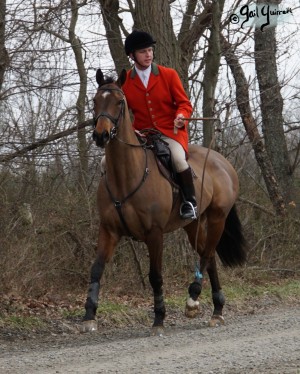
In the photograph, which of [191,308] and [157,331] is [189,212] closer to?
[191,308]

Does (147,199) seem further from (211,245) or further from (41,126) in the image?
(41,126)

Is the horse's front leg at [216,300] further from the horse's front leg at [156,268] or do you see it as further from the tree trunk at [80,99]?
the tree trunk at [80,99]

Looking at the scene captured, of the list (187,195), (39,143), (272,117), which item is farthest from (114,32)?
(272,117)

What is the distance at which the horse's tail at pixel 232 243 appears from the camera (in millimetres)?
11117

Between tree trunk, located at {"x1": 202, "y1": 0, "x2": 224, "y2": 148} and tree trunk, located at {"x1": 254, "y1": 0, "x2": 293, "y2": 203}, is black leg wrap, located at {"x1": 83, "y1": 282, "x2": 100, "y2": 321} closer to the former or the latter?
tree trunk, located at {"x1": 202, "y1": 0, "x2": 224, "y2": 148}

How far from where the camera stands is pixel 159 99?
9414 mm

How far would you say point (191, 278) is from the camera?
13.1 meters

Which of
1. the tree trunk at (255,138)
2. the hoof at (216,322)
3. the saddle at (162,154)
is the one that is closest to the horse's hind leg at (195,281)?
the hoof at (216,322)

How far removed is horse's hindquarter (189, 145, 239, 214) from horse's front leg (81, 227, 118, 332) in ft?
5.16

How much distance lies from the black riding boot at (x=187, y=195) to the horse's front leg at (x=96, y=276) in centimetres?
100

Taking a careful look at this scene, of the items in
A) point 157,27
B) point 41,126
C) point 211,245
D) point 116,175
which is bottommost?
point 211,245

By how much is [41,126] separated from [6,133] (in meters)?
0.73

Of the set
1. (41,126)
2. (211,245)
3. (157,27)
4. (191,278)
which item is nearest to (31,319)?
(211,245)

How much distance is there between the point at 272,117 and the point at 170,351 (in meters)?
12.2
